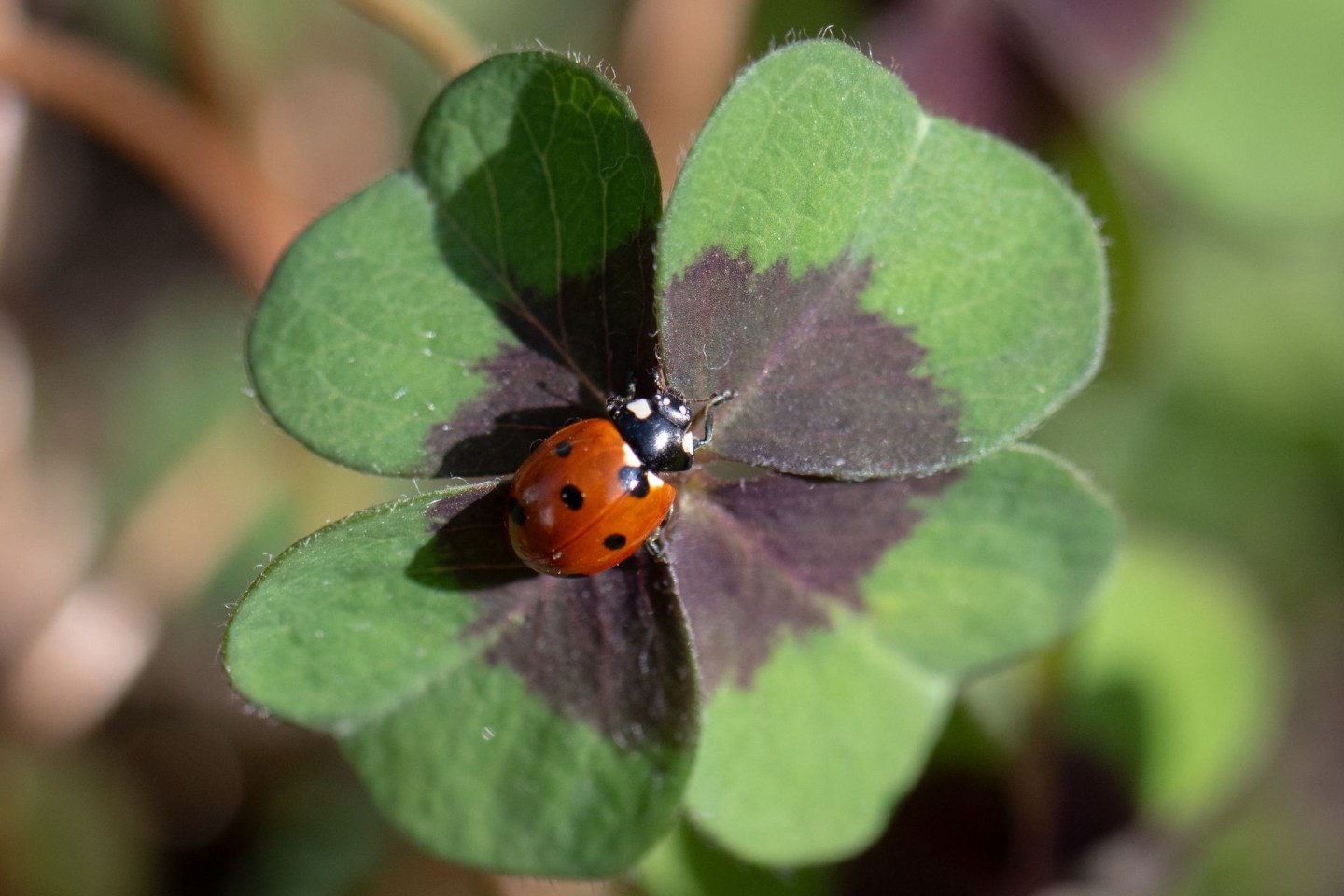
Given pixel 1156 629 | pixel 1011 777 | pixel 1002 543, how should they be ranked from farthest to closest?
1. pixel 1156 629
2. pixel 1011 777
3. pixel 1002 543

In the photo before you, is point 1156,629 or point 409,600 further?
point 1156,629

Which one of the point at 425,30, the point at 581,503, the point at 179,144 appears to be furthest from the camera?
the point at 179,144

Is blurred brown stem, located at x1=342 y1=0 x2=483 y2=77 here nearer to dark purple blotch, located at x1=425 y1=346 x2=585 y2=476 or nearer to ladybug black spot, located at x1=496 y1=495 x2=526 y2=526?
dark purple blotch, located at x1=425 y1=346 x2=585 y2=476

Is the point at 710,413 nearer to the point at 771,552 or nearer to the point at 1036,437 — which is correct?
the point at 771,552

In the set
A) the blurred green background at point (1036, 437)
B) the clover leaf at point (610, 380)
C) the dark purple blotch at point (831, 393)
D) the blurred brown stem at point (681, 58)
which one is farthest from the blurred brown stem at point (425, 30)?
the dark purple blotch at point (831, 393)

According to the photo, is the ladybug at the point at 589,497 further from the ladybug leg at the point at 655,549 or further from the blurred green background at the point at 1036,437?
the blurred green background at the point at 1036,437

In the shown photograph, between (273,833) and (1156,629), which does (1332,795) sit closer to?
(1156,629)

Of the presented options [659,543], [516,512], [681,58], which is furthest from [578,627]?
[681,58]

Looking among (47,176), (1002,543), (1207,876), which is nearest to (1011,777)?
(1002,543)
